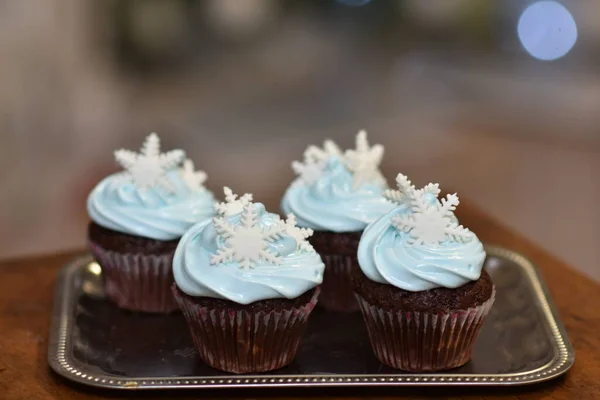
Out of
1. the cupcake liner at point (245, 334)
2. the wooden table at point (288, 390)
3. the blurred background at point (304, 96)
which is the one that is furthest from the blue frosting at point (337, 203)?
the blurred background at point (304, 96)

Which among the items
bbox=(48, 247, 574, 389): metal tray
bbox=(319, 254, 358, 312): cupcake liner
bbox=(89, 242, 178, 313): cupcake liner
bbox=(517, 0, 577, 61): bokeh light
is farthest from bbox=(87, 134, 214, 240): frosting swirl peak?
bbox=(517, 0, 577, 61): bokeh light

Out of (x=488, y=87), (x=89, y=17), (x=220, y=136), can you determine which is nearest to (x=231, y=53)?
(x=220, y=136)

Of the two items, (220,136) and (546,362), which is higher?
(546,362)

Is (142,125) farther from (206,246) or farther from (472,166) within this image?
(206,246)

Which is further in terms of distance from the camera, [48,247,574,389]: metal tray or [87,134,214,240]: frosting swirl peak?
[87,134,214,240]: frosting swirl peak

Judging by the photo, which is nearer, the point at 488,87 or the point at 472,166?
the point at 472,166

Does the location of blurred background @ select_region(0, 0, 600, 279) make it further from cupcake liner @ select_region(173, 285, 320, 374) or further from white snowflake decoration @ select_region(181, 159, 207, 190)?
cupcake liner @ select_region(173, 285, 320, 374)

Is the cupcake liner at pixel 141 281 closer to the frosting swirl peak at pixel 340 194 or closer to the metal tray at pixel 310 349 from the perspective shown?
the metal tray at pixel 310 349
